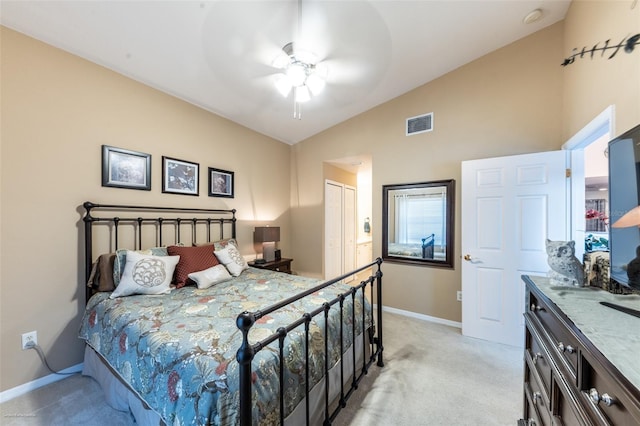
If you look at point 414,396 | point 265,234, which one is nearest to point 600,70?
point 414,396

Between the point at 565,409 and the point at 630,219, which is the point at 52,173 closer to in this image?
the point at 565,409

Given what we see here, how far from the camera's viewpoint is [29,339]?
1967 mm

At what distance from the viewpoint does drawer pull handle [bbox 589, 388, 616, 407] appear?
66cm

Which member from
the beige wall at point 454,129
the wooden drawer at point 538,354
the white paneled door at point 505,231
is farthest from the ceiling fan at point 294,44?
the wooden drawer at point 538,354

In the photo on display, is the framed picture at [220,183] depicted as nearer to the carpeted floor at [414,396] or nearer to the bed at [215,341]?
the bed at [215,341]

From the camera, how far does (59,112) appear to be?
2105 millimetres

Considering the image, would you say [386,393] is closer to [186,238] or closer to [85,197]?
[186,238]

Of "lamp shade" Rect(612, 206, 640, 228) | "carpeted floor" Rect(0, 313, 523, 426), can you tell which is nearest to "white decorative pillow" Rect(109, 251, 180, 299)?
"carpeted floor" Rect(0, 313, 523, 426)

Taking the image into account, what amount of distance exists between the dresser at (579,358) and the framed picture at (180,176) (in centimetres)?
332

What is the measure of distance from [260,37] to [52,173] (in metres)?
2.11

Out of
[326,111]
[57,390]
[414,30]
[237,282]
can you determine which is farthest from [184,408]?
[326,111]

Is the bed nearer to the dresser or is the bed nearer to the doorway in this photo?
the dresser

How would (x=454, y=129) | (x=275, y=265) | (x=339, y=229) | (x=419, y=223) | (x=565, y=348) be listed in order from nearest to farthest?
(x=565, y=348) < (x=454, y=129) < (x=419, y=223) < (x=275, y=265) < (x=339, y=229)

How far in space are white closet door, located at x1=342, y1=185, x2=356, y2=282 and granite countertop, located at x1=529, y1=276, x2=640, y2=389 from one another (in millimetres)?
3878
